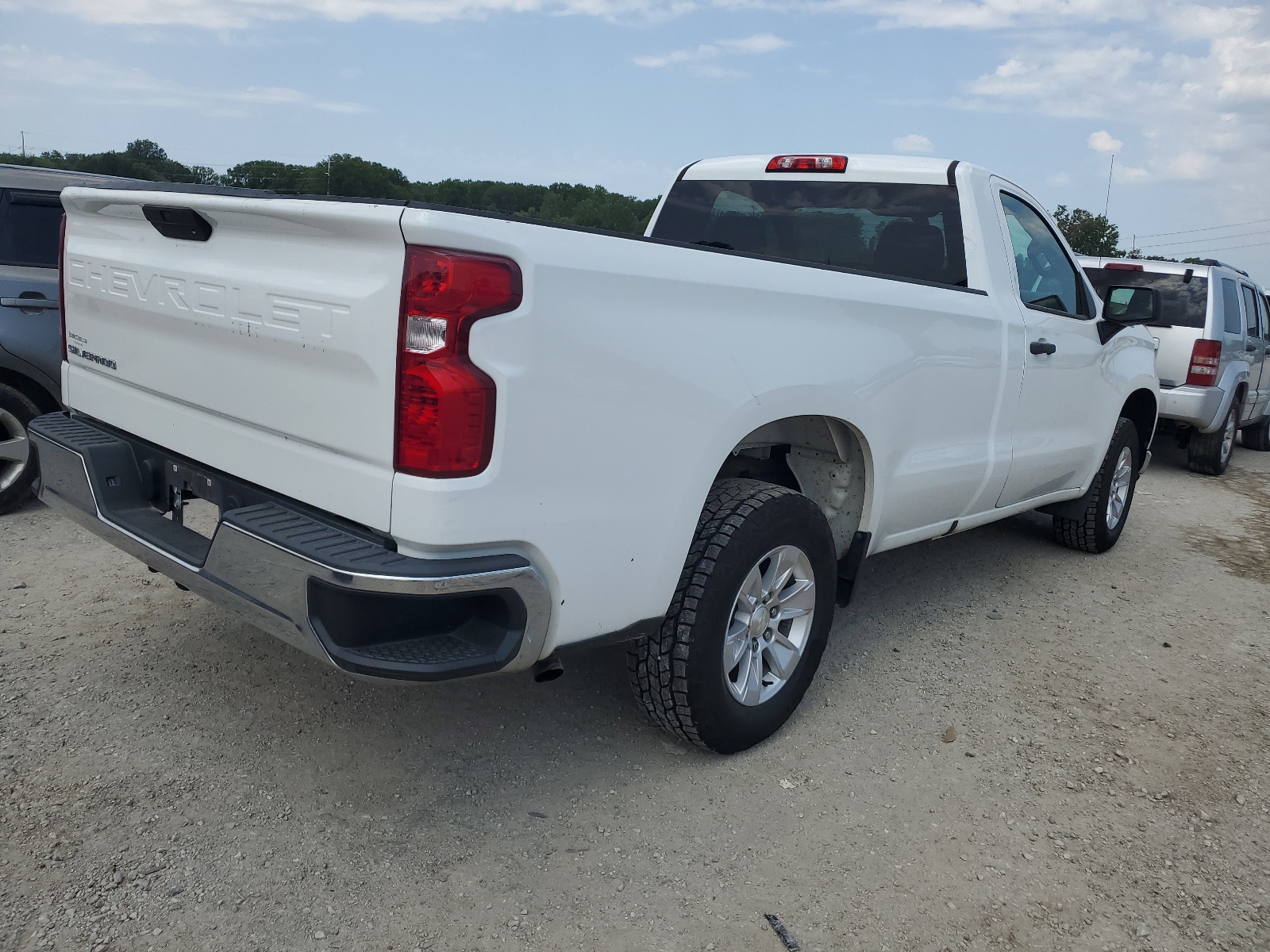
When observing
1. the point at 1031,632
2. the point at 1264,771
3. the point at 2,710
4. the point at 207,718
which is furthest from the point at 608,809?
the point at 1031,632

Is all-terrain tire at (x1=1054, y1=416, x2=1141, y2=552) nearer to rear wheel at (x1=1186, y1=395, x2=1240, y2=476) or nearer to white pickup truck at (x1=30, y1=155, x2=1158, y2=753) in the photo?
white pickup truck at (x1=30, y1=155, x2=1158, y2=753)

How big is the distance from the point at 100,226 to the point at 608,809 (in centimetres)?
232

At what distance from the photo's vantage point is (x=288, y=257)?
7.50 ft

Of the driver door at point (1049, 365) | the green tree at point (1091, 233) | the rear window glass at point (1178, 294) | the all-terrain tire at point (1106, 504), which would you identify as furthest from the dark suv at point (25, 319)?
the green tree at point (1091, 233)

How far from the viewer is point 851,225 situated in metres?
4.15

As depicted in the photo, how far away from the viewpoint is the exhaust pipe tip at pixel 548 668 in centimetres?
241

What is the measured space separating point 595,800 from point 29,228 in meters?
4.53

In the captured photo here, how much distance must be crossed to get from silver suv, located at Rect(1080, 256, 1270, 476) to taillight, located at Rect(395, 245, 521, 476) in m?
7.49

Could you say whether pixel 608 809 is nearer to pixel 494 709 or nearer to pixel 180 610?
pixel 494 709

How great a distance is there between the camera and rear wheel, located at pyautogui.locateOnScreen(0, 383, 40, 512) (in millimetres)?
5039

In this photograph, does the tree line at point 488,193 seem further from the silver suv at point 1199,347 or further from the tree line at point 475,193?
the silver suv at point 1199,347

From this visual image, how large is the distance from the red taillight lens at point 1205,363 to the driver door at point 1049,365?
423 centimetres

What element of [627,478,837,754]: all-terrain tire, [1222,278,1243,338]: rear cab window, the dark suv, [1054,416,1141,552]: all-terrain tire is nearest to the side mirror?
[1054,416,1141,552]: all-terrain tire

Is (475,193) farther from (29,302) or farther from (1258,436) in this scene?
(1258,436)
